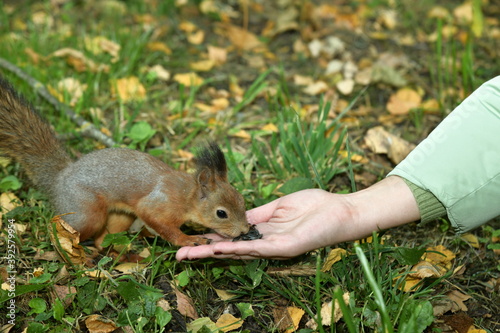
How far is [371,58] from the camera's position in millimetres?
3768

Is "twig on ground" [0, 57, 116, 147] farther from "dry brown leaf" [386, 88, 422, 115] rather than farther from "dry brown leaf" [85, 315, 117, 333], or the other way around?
"dry brown leaf" [386, 88, 422, 115]

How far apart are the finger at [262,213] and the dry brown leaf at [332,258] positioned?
304mm

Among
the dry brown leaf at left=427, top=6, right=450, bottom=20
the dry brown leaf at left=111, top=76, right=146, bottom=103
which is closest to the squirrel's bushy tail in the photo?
the dry brown leaf at left=111, top=76, right=146, bottom=103

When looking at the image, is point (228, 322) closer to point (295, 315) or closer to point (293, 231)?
point (295, 315)

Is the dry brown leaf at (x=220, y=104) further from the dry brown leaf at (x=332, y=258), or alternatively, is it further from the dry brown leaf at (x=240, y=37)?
the dry brown leaf at (x=332, y=258)

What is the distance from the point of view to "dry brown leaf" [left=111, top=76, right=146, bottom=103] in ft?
9.89

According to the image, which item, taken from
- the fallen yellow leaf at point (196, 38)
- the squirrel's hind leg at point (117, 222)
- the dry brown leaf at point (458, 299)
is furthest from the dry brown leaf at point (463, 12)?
the squirrel's hind leg at point (117, 222)

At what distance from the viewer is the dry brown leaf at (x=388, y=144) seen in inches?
104

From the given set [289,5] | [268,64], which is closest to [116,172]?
[268,64]

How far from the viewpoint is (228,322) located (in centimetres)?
→ 179

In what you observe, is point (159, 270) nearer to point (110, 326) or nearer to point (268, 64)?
point (110, 326)

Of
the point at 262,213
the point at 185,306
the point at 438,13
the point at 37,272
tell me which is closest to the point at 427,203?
the point at 262,213

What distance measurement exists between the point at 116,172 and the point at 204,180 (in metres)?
0.37

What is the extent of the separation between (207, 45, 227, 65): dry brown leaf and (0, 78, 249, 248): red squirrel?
1604 mm
